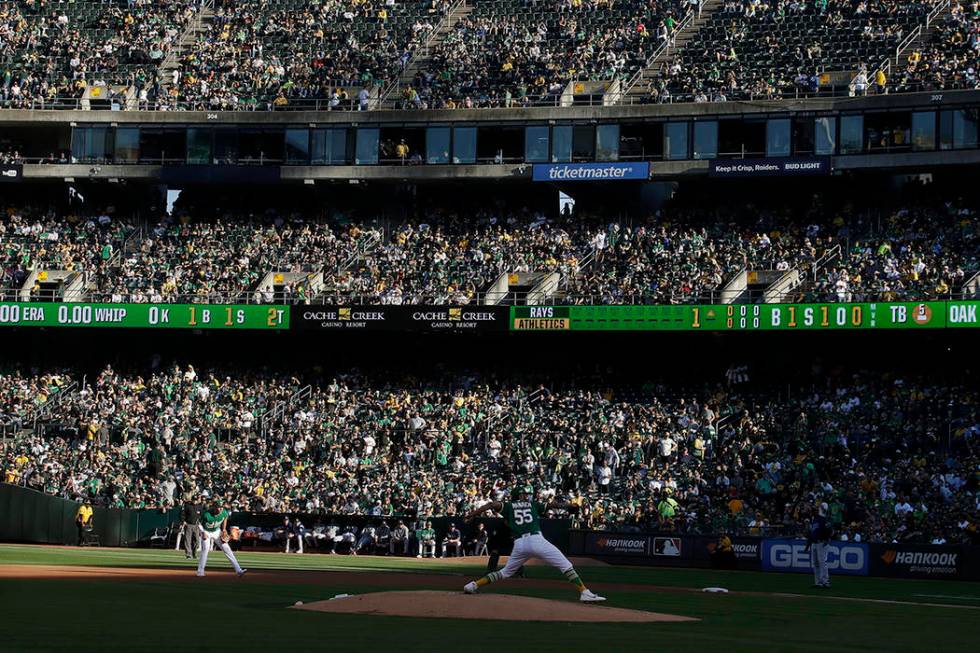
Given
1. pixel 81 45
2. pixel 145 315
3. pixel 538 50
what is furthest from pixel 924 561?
pixel 81 45

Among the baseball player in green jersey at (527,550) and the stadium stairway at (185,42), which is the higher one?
the stadium stairway at (185,42)

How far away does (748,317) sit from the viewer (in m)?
51.8

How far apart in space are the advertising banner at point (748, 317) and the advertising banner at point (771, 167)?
22.6 ft

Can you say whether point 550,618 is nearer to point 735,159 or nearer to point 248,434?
point 248,434

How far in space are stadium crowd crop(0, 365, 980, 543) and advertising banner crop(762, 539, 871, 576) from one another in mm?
2557

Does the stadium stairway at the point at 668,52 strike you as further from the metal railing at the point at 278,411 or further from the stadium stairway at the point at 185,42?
the stadium stairway at the point at 185,42

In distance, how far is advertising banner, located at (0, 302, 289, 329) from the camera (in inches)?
2213

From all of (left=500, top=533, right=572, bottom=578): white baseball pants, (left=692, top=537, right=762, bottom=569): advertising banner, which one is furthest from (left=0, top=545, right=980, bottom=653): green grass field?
(left=692, top=537, right=762, bottom=569): advertising banner

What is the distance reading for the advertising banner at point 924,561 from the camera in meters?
38.0

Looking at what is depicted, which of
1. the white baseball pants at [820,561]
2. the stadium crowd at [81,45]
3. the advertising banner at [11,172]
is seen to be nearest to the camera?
the white baseball pants at [820,561]

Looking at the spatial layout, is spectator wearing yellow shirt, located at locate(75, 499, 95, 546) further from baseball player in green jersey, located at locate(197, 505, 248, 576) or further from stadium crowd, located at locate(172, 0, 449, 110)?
stadium crowd, located at locate(172, 0, 449, 110)

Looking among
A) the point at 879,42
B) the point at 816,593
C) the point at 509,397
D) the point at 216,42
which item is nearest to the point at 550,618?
the point at 816,593

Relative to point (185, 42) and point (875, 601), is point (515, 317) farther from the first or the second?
point (875, 601)

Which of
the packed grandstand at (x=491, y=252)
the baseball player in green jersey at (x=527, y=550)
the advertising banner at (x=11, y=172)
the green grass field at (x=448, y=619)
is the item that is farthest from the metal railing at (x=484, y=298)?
the baseball player in green jersey at (x=527, y=550)
